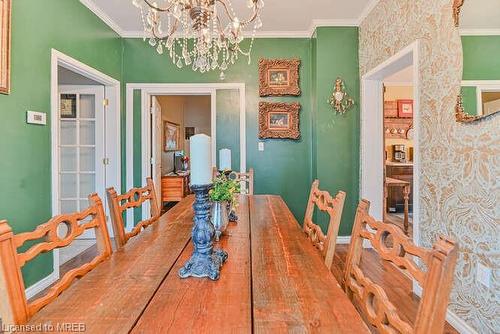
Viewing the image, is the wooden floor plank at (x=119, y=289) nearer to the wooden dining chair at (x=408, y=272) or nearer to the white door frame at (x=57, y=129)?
the wooden dining chair at (x=408, y=272)

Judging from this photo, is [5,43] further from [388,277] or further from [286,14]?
[388,277]

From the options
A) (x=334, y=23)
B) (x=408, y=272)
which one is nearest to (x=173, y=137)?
(x=334, y=23)

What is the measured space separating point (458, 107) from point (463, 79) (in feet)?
0.56

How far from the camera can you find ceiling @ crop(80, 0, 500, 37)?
3236 mm

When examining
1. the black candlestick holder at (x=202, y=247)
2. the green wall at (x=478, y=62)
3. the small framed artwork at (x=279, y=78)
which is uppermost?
the small framed artwork at (x=279, y=78)

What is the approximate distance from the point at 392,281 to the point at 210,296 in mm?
2397

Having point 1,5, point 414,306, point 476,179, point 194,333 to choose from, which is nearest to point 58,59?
point 1,5

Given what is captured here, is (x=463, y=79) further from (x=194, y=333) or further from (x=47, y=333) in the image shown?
(x=47, y=333)

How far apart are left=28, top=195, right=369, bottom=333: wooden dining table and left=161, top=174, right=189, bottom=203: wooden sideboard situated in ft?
14.5

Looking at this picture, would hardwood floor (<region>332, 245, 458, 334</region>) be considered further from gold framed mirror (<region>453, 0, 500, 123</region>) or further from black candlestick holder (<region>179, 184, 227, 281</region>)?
black candlestick holder (<region>179, 184, 227, 281</region>)

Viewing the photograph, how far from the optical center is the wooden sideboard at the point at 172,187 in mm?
5688

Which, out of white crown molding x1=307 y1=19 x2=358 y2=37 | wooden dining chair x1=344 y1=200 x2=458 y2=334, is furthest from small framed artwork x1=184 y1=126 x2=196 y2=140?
wooden dining chair x1=344 y1=200 x2=458 y2=334

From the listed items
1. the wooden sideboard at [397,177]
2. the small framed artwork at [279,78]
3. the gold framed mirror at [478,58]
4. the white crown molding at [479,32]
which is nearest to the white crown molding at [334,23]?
the small framed artwork at [279,78]

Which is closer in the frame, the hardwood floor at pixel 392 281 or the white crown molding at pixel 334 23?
the hardwood floor at pixel 392 281
